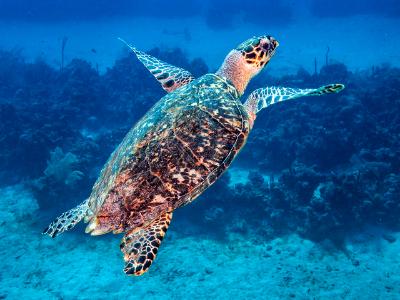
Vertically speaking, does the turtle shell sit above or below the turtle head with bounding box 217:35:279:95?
below

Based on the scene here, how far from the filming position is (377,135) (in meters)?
10.2

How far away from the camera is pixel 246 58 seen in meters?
5.36

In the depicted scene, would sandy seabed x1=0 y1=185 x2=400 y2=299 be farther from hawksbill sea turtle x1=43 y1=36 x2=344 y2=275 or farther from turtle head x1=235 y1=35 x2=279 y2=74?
turtle head x1=235 y1=35 x2=279 y2=74

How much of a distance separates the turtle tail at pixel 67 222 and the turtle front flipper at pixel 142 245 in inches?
40.0

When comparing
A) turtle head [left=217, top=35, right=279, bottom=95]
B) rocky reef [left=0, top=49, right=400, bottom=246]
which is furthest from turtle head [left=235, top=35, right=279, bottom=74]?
rocky reef [left=0, top=49, right=400, bottom=246]

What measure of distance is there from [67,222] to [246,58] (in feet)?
13.1

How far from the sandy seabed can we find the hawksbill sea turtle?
3335 millimetres

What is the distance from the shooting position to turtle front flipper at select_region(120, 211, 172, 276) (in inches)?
118

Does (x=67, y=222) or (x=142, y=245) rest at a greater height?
(x=67, y=222)

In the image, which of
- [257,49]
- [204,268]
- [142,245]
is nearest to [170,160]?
[142,245]

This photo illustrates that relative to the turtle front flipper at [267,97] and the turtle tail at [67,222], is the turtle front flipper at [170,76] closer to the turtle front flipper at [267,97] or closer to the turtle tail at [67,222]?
the turtle front flipper at [267,97]

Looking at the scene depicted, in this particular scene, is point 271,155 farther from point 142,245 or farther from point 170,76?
point 142,245

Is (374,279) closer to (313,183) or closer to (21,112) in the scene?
(313,183)

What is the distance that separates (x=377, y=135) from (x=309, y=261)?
5.75 meters
